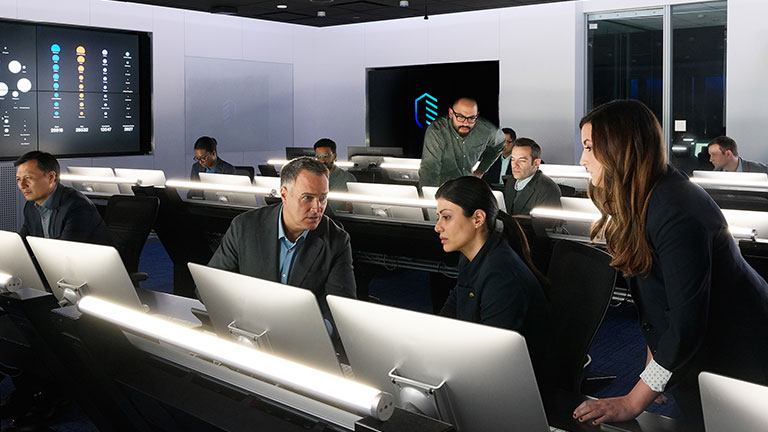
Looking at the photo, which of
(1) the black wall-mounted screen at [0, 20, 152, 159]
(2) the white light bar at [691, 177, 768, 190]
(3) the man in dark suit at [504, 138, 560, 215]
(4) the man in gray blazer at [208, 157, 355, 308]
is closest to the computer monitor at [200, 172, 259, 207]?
(3) the man in dark suit at [504, 138, 560, 215]

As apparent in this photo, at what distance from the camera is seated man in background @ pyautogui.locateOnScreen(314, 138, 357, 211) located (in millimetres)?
4996

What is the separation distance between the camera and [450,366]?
4.31 ft

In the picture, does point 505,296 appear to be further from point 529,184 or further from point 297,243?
point 529,184

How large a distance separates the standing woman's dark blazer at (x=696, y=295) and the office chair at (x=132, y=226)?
280 cm

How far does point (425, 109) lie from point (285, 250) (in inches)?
309

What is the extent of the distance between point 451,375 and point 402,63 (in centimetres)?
933

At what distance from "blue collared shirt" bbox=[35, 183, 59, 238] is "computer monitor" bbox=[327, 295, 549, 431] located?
2687 millimetres

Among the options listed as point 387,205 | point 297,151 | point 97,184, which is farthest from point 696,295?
point 297,151

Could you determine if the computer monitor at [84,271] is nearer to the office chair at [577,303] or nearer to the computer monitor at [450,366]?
the computer monitor at [450,366]

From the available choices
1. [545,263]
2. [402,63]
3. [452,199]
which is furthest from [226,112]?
[452,199]

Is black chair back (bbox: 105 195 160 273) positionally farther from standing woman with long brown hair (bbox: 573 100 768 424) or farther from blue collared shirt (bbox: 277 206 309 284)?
standing woman with long brown hair (bbox: 573 100 768 424)

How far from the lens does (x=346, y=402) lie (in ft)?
3.78

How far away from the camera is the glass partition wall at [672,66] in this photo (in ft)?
27.4

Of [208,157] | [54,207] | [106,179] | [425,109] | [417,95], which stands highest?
[417,95]
